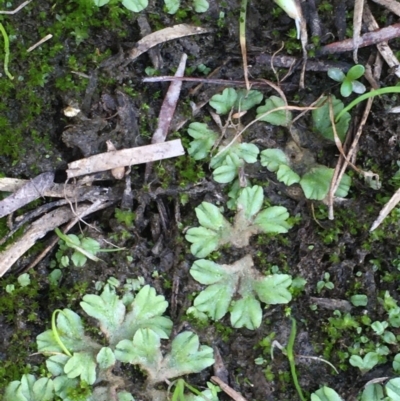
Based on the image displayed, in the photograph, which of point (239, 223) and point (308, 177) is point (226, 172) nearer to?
point (239, 223)

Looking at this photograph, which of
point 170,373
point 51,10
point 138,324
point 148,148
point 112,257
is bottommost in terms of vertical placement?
point 170,373

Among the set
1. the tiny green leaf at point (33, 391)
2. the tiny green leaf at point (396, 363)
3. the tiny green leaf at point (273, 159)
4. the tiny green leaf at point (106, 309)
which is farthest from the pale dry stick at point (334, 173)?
the tiny green leaf at point (33, 391)

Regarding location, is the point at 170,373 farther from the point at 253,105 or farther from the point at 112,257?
the point at 253,105

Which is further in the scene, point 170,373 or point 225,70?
point 225,70

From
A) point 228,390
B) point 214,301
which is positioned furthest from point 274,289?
point 228,390

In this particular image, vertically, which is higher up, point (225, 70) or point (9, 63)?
point (9, 63)

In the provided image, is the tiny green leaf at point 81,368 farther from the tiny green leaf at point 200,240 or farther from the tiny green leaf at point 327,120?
the tiny green leaf at point 327,120

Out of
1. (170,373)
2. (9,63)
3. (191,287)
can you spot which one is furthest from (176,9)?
(170,373)

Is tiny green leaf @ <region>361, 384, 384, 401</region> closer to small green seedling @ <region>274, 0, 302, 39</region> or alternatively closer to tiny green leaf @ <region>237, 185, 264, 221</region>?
tiny green leaf @ <region>237, 185, 264, 221</region>

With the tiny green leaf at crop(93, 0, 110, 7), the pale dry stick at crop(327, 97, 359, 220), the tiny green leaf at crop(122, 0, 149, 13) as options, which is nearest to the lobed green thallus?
the pale dry stick at crop(327, 97, 359, 220)
